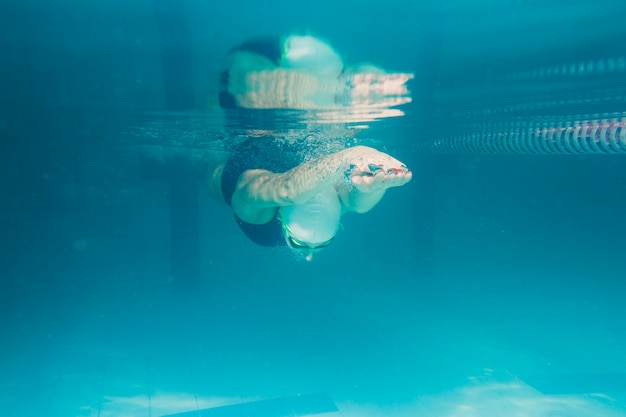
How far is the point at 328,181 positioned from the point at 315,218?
822 mm

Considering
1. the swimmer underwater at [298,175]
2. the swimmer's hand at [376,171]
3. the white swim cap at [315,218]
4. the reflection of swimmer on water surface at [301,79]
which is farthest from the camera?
the reflection of swimmer on water surface at [301,79]

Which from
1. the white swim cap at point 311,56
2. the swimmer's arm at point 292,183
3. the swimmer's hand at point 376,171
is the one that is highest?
the white swim cap at point 311,56

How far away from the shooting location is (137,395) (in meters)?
10.7

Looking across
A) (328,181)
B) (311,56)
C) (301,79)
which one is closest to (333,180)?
(328,181)

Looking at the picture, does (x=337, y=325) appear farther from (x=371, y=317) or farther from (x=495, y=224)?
(x=495, y=224)

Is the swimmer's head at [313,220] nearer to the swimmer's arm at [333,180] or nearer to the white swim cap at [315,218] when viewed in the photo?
the white swim cap at [315,218]

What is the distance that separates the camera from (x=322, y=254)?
26.3 meters

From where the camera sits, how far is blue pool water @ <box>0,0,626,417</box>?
6.50m

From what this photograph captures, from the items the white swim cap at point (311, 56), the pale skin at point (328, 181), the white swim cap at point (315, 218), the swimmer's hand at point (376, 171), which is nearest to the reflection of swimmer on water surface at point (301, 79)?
the white swim cap at point (311, 56)

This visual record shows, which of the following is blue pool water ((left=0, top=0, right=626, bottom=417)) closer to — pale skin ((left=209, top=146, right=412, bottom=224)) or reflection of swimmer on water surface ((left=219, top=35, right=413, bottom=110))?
reflection of swimmer on water surface ((left=219, top=35, right=413, bottom=110))

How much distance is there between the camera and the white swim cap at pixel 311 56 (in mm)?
6309

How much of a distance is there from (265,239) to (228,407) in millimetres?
5304

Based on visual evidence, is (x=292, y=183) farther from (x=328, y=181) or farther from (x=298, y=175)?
(x=328, y=181)

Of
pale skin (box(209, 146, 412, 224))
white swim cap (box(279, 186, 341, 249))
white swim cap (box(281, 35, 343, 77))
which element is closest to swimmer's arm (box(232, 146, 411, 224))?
pale skin (box(209, 146, 412, 224))
